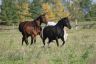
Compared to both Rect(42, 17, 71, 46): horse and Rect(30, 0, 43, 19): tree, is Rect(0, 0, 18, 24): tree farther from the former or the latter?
Rect(42, 17, 71, 46): horse

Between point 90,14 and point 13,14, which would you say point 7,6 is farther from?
point 90,14

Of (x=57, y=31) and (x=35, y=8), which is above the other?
(x=57, y=31)

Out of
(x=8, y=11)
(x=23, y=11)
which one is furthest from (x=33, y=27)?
(x=8, y=11)

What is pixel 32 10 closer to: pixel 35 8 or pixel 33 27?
pixel 35 8

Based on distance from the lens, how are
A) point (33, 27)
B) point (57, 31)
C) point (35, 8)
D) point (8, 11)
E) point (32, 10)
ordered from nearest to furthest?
point (57, 31) < point (33, 27) < point (8, 11) < point (32, 10) < point (35, 8)

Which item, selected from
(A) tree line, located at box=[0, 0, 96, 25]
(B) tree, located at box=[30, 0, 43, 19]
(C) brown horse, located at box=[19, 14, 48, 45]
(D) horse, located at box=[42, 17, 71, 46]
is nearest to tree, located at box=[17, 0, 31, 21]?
(A) tree line, located at box=[0, 0, 96, 25]

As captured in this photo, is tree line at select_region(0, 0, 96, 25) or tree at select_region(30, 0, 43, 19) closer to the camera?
tree line at select_region(0, 0, 96, 25)

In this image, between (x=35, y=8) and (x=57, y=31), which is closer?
(x=57, y=31)

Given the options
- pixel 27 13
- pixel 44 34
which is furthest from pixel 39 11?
pixel 44 34

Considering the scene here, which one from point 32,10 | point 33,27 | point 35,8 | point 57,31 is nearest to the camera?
point 57,31

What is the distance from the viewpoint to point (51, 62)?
1208cm

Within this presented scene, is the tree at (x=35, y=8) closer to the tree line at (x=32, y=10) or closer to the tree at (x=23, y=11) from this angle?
the tree line at (x=32, y=10)

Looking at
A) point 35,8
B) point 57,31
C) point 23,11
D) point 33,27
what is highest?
point 57,31

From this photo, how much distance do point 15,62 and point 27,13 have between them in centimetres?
5450
